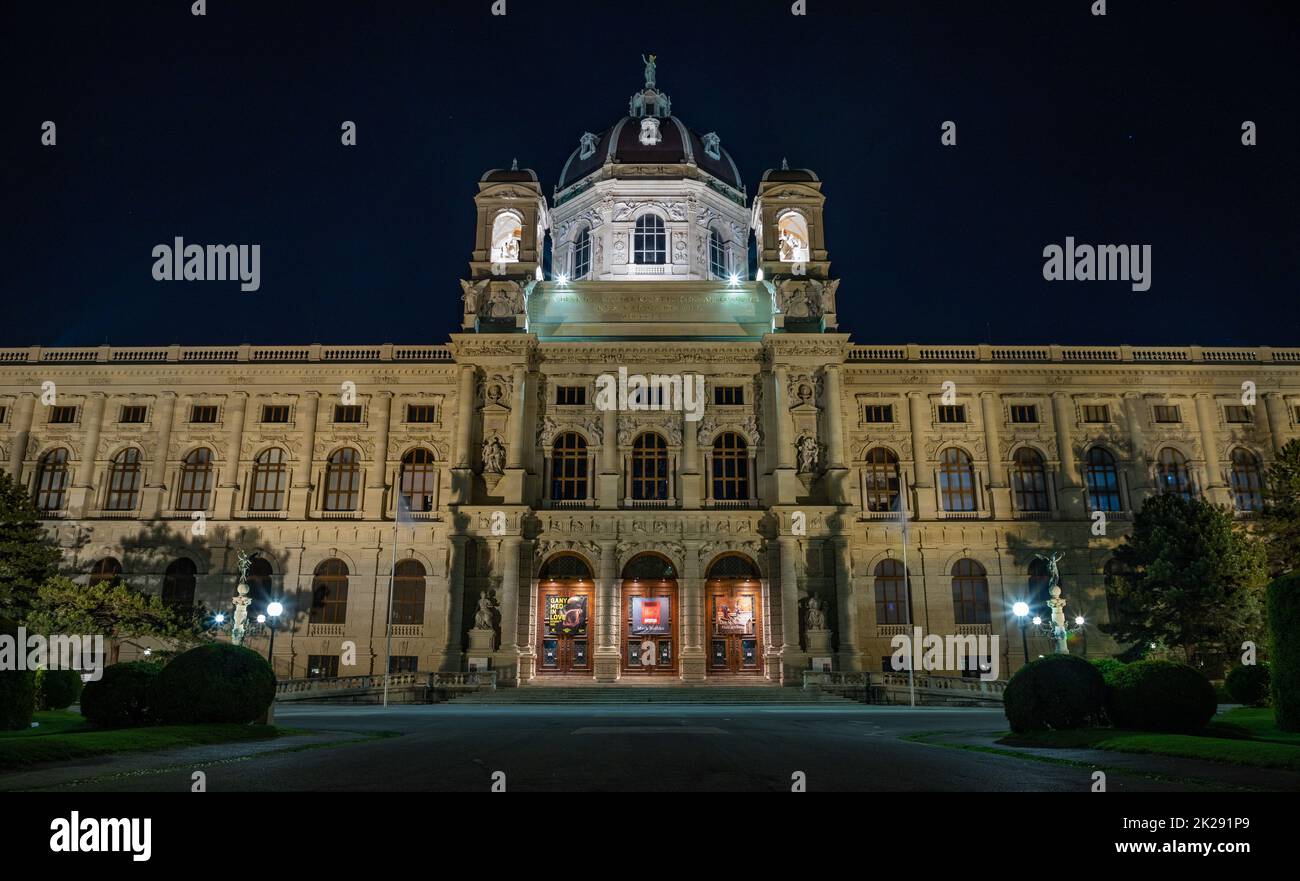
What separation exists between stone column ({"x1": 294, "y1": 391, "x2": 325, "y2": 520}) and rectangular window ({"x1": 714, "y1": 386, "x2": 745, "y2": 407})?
2195 cm

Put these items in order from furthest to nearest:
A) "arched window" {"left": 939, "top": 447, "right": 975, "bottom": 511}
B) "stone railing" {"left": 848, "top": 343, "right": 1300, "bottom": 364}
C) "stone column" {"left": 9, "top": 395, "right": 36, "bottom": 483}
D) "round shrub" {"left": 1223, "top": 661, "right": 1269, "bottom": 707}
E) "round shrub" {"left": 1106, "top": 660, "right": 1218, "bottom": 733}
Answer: "stone railing" {"left": 848, "top": 343, "right": 1300, "bottom": 364}
"stone column" {"left": 9, "top": 395, "right": 36, "bottom": 483}
"arched window" {"left": 939, "top": 447, "right": 975, "bottom": 511}
"round shrub" {"left": 1223, "top": 661, "right": 1269, "bottom": 707}
"round shrub" {"left": 1106, "top": 660, "right": 1218, "bottom": 733}

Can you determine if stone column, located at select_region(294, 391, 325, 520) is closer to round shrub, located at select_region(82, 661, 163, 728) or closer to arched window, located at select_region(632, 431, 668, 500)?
arched window, located at select_region(632, 431, 668, 500)

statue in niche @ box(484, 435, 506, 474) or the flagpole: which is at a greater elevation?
statue in niche @ box(484, 435, 506, 474)

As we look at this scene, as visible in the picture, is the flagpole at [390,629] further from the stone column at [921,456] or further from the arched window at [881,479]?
the stone column at [921,456]

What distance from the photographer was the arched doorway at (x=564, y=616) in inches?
1683

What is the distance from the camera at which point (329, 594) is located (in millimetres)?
45125

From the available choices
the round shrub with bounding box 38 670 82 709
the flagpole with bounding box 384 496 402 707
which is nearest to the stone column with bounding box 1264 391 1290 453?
the flagpole with bounding box 384 496 402 707

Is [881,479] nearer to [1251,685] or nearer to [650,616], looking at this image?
[650,616]

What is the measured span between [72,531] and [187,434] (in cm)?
760

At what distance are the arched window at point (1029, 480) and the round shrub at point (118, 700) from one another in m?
42.1

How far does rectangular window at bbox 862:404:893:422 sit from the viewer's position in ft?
156

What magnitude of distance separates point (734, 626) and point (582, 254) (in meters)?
26.4

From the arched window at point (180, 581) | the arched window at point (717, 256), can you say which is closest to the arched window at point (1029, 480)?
the arched window at point (717, 256)

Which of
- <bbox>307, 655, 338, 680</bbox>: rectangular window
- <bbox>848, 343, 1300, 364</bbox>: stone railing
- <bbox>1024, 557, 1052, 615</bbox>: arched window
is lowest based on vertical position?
<bbox>307, 655, 338, 680</bbox>: rectangular window
